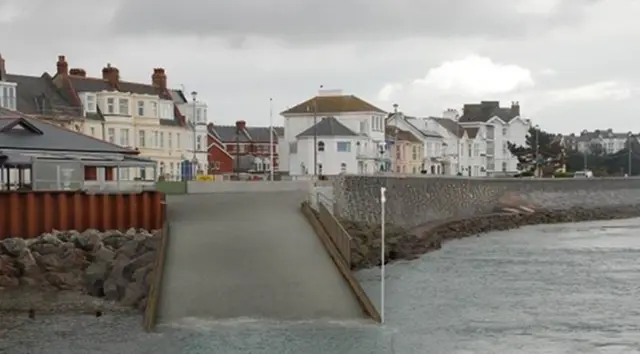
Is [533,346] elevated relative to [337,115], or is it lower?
lower

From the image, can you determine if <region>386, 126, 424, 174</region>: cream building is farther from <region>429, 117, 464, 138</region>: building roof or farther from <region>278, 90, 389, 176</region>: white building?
<region>429, 117, 464, 138</region>: building roof

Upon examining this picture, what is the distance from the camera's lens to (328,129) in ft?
314

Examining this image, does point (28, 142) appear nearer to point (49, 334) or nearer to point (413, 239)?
point (49, 334)

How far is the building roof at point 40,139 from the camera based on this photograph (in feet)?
125

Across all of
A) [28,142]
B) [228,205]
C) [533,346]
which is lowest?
[533,346]

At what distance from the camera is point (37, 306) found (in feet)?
92.6

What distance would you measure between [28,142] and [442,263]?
687 inches

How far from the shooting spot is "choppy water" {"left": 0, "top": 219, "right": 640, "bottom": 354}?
22.7 meters

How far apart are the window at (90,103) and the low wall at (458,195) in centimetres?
2633

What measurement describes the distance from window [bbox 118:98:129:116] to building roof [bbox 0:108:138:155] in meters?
38.1

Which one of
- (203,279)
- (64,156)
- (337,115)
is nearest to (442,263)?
(64,156)

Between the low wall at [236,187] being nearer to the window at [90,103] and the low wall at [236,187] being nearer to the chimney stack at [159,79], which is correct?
the window at [90,103]

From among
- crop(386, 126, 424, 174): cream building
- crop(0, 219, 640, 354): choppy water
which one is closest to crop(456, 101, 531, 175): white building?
crop(386, 126, 424, 174): cream building

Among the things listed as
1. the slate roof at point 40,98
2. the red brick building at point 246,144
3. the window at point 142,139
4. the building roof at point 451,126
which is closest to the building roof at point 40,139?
the slate roof at point 40,98
